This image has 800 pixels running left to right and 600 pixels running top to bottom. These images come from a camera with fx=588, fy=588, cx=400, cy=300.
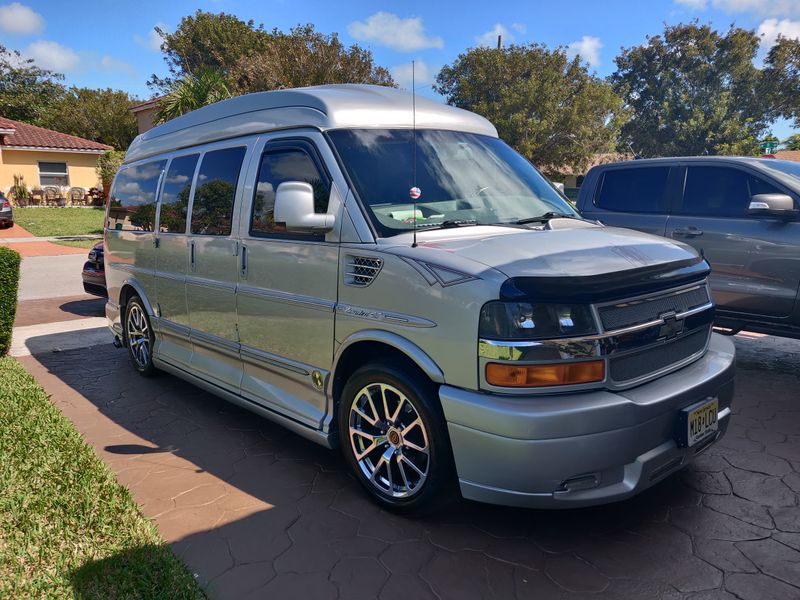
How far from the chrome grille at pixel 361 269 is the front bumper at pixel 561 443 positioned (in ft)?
2.44

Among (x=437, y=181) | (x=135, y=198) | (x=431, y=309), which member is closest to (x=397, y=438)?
(x=431, y=309)

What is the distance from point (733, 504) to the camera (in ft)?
11.0

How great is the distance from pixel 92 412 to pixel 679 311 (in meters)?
4.65

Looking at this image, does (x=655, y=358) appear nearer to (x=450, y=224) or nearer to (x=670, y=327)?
(x=670, y=327)

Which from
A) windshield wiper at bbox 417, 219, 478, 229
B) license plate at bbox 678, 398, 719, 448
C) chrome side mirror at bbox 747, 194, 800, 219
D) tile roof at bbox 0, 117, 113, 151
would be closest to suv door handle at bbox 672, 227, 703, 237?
chrome side mirror at bbox 747, 194, 800, 219

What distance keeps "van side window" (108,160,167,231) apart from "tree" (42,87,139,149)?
129ft

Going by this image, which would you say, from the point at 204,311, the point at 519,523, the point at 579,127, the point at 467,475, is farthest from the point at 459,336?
the point at 579,127

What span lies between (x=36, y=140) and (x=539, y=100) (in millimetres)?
27934

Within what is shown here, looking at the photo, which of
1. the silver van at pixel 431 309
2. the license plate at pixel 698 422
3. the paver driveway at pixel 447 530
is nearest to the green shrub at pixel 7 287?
the silver van at pixel 431 309

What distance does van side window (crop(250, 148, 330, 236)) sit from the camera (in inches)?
140

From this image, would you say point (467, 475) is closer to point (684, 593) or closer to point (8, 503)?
point (684, 593)

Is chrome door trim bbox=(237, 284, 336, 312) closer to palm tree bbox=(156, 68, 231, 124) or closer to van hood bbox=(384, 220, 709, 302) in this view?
van hood bbox=(384, 220, 709, 302)

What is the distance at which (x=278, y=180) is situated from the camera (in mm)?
3871

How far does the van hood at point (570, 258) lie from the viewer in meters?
2.62
